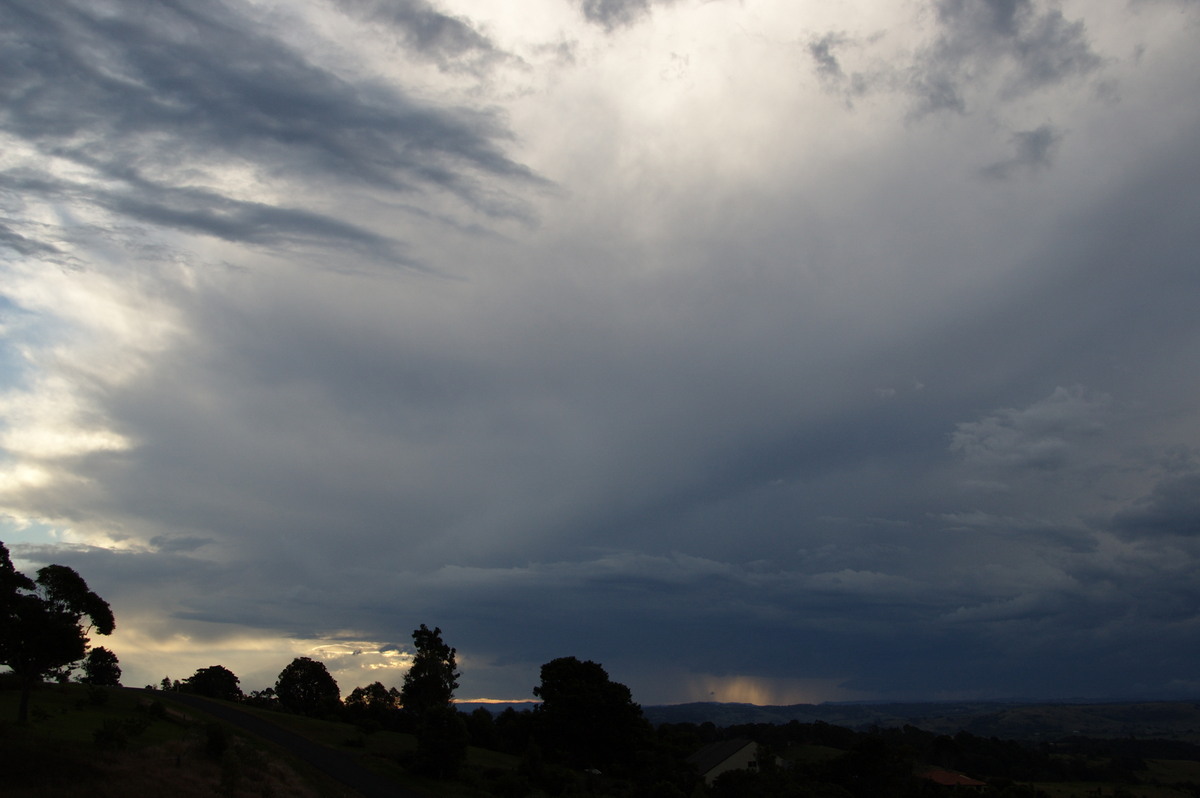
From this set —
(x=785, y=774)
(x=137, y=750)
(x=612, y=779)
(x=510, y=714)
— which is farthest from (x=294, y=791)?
(x=510, y=714)

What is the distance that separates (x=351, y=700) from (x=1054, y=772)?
126 meters

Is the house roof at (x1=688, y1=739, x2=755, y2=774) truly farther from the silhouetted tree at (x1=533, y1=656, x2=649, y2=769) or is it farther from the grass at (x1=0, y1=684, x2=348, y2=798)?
the grass at (x1=0, y1=684, x2=348, y2=798)

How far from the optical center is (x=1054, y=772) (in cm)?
13288

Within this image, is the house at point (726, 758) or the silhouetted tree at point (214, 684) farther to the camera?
the silhouetted tree at point (214, 684)

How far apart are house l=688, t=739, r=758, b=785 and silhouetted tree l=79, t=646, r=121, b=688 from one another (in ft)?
328

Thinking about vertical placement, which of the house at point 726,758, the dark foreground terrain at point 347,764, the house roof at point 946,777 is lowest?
the house roof at point 946,777

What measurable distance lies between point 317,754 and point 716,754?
→ 163 ft

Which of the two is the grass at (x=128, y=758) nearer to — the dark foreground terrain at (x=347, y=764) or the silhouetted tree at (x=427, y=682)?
the dark foreground terrain at (x=347, y=764)

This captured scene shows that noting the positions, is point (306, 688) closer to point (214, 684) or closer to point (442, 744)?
point (214, 684)

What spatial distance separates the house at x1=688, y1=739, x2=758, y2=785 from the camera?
8906 cm

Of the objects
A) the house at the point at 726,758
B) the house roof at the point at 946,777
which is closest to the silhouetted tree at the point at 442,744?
the house at the point at 726,758

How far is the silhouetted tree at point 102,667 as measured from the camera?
415 ft

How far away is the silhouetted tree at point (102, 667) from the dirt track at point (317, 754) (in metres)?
48.7

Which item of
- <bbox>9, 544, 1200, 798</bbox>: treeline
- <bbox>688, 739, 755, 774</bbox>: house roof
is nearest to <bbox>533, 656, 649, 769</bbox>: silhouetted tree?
<bbox>9, 544, 1200, 798</bbox>: treeline
